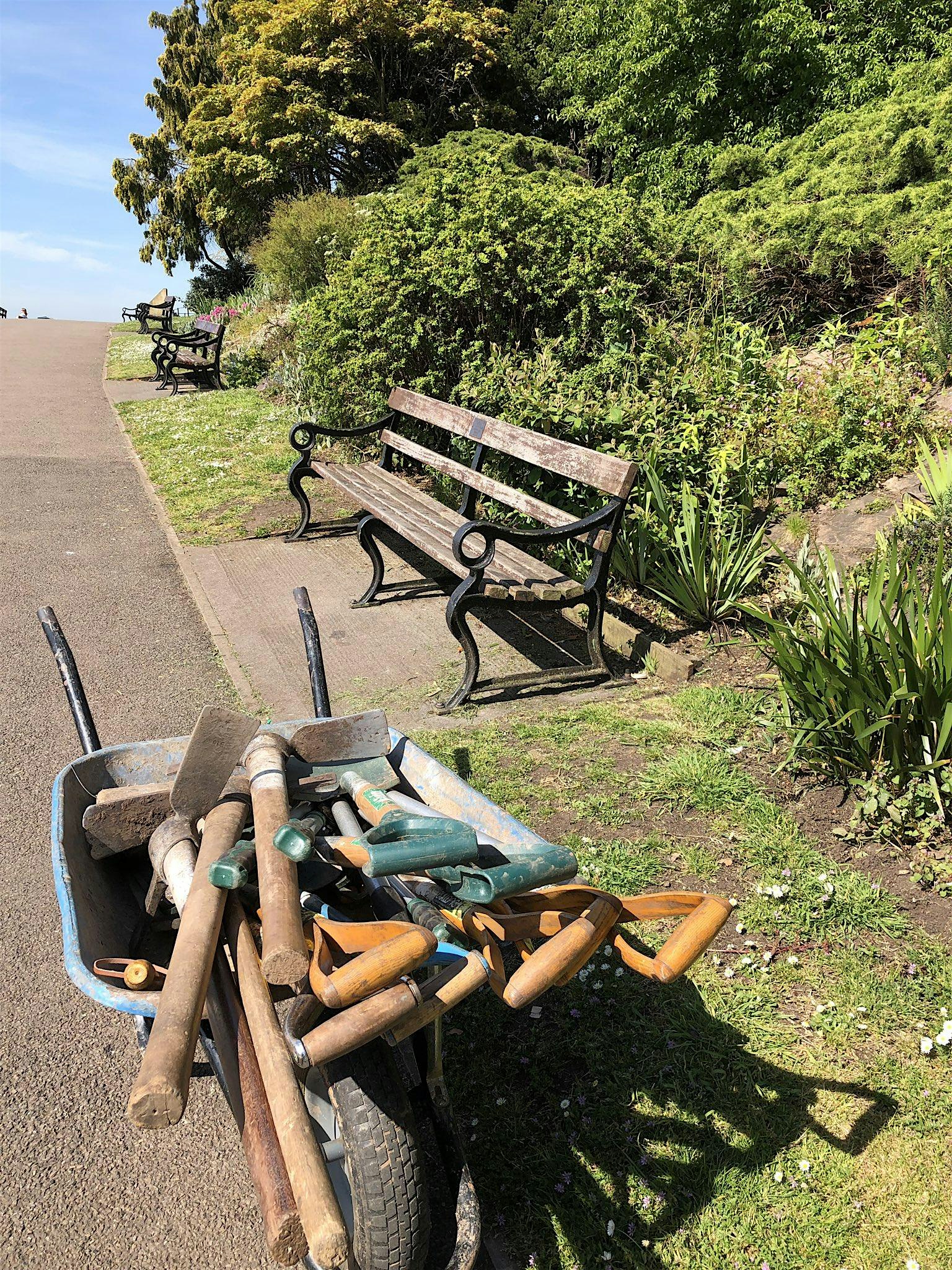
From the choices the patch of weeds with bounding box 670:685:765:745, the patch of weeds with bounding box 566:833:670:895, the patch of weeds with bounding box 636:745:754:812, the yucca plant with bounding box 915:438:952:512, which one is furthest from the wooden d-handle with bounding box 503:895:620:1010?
the yucca plant with bounding box 915:438:952:512

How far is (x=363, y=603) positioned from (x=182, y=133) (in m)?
26.3

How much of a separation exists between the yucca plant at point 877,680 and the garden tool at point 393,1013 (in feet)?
7.11

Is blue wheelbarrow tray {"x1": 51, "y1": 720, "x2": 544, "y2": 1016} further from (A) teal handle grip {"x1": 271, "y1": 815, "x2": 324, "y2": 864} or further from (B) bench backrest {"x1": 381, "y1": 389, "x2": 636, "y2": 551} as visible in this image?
(B) bench backrest {"x1": 381, "y1": 389, "x2": 636, "y2": 551}

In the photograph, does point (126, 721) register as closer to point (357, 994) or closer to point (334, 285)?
point (357, 994)

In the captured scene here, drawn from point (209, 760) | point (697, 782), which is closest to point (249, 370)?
point (697, 782)

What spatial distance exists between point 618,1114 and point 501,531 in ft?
8.97

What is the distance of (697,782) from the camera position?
374 cm

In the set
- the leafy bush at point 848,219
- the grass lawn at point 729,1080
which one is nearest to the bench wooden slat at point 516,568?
the grass lawn at point 729,1080

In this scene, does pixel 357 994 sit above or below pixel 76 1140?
above

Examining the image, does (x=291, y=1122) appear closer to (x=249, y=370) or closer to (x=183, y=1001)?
(x=183, y=1001)

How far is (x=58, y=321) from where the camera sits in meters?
38.5

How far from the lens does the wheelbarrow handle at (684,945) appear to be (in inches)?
62.7

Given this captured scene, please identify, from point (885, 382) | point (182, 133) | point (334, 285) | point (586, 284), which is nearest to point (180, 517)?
point (334, 285)

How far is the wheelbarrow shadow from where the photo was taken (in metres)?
2.11
